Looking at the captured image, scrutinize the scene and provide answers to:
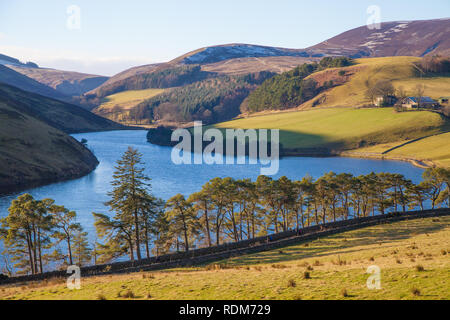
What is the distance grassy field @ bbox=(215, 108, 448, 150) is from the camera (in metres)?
157

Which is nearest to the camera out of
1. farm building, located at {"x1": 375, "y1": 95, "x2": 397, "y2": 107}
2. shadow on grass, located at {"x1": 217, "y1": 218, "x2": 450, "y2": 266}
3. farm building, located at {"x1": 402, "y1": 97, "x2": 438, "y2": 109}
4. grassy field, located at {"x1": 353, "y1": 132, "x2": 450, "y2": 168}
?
shadow on grass, located at {"x1": 217, "y1": 218, "x2": 450, "y2": 266}

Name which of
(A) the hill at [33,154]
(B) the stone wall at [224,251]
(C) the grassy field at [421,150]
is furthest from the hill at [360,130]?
(B) the stone wall at [224,251]

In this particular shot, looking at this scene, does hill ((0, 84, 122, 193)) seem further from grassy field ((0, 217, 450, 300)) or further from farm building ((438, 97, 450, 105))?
farm building ((438, 97, 450, 105))

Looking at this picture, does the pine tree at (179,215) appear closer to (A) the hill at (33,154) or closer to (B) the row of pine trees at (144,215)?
(B) the row of pine trees at (144,215)

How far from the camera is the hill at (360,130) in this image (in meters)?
157

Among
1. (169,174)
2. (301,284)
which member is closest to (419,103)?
(169,174)

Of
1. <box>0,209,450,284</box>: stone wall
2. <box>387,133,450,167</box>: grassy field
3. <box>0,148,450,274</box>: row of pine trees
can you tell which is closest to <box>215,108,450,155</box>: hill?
<box>387,133,450,167</box>: grassy field

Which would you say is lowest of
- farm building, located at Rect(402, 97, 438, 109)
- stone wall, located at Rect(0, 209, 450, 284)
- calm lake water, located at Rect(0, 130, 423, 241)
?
calm lake water, located at Rect(0, 130, 423, 241)

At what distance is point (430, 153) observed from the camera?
437ft

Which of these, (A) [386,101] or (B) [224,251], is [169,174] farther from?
(A) [386,101]

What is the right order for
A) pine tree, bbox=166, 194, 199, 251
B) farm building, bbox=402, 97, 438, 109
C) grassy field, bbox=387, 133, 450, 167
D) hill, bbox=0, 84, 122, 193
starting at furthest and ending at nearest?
farm building, bbox=402, 97, 438, 109 → grassy field, bbox=387, 133, 450, 167 → hill, bbox=0, 84, 122, 193 → pine tree, bbox=166, 194, 199, 251
